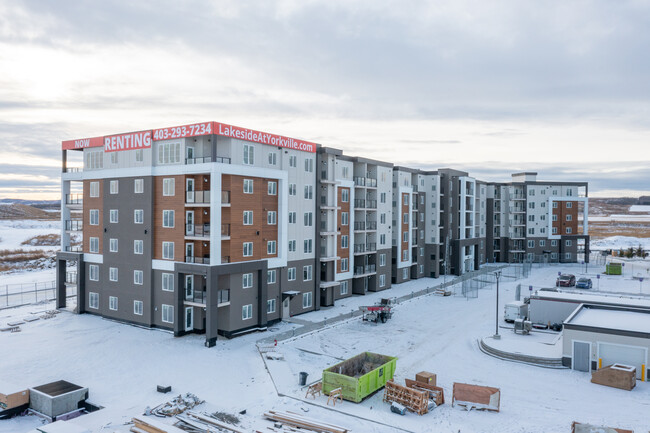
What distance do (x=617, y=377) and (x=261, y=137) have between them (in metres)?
33.0

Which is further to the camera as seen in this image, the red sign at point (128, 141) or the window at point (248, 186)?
the red sign at point (128, 141)

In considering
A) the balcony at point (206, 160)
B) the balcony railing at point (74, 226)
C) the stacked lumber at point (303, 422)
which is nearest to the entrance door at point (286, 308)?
the balcony at point (206, 160)

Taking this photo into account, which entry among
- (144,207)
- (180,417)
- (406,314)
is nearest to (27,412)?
(180,417)

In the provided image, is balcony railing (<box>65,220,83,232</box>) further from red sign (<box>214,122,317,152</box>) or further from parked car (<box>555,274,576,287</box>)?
parked car (<box>555,274,576,287</box>)

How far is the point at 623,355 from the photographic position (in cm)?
3325

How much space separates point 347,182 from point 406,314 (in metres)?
17.0

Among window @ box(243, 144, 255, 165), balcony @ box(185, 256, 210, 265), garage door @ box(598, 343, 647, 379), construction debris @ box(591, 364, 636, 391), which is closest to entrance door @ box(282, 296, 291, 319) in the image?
balcony @ box(185, 256, 210, 265)

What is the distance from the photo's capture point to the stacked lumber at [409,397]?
26562 mm

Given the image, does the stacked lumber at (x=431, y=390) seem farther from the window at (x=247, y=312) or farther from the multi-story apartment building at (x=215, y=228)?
the window at (x=247, y=312)

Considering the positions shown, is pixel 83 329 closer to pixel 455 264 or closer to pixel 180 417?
pixel 180 417

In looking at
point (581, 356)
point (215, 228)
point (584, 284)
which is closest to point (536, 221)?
point (584, 284)

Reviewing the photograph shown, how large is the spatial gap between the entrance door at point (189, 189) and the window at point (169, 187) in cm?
130

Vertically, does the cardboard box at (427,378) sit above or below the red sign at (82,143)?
below

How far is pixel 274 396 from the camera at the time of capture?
93.6 ft
